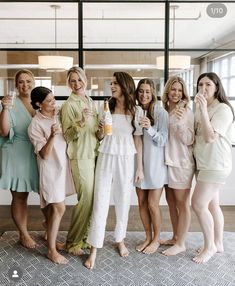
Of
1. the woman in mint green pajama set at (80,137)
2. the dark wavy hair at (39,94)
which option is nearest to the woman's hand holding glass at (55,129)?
the woman in mint green pajama set at (80,137)

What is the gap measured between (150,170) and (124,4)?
1.75 meters

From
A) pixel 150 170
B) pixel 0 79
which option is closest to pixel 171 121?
pixel 150 170

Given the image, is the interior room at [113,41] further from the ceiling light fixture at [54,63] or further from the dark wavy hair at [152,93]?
the dark wavy hair at [152,93]

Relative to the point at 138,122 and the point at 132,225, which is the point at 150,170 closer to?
the point at 138,122

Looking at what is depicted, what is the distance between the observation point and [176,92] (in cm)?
214

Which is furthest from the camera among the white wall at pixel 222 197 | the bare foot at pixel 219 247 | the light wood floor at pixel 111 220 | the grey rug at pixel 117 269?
the white wall at pixel 222 197

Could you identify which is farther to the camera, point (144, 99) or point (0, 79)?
point (0, 79)

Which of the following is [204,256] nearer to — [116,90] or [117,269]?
[117,269]

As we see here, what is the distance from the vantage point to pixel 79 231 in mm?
2217

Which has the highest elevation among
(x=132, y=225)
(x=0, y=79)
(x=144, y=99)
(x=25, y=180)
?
(x=0, y=79)

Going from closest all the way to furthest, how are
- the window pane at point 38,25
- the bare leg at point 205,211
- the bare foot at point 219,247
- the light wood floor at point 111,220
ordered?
the bare leg at point 205,211, the bare foot at point 219,247, the light wood floor at point 111,220, the window pane at point 38,25

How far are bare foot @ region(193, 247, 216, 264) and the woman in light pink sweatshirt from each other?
15cm

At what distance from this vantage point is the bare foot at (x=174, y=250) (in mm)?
2233

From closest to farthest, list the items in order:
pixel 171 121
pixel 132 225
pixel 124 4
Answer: pixel 171 121, pixel 132 225, pixel 124 4
